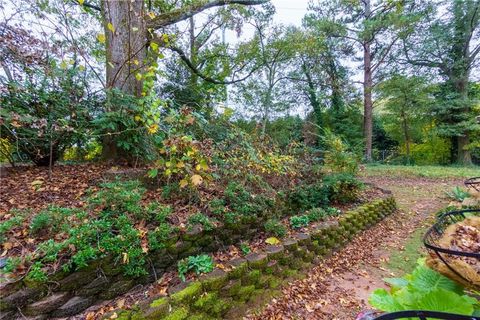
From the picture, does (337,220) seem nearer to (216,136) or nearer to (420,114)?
(216,136)

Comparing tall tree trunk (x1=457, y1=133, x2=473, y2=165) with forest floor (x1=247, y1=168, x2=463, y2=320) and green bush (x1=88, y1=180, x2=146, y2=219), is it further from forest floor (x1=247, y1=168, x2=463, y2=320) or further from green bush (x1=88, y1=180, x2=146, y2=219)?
green bush (x1=88, y1=180, x2=146, y2=219)

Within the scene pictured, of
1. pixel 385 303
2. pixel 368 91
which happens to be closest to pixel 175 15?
pixel 385 303

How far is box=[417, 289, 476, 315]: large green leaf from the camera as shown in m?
0.57

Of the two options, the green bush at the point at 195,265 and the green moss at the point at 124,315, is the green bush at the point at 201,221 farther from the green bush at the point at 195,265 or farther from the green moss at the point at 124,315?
the green moss at the point at 124,315

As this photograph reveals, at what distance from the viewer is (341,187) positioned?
4.14m

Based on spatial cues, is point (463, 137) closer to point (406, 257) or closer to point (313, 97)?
point (313, 97)

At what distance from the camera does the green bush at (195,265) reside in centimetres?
200

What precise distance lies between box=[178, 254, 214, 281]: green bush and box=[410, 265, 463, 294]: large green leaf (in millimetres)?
1645

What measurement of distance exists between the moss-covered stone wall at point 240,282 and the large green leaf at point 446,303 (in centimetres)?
159

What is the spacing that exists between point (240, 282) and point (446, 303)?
178 cm

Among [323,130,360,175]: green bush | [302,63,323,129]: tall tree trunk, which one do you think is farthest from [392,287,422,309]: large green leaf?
[302,63,323,129]: tall tree trunk

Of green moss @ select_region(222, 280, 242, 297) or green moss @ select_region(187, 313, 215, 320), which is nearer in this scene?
green moss @ select_region(187, 313, 215, 320)

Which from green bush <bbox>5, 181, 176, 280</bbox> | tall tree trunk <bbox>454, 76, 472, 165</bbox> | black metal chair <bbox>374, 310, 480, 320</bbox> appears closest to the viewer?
black metal chair <bbox>374, 310, 480, 320</bbox>

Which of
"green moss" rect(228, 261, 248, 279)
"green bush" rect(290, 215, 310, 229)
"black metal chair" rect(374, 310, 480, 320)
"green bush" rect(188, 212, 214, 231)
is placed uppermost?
"black metal chair" rect(374, 310, 480, 320)
